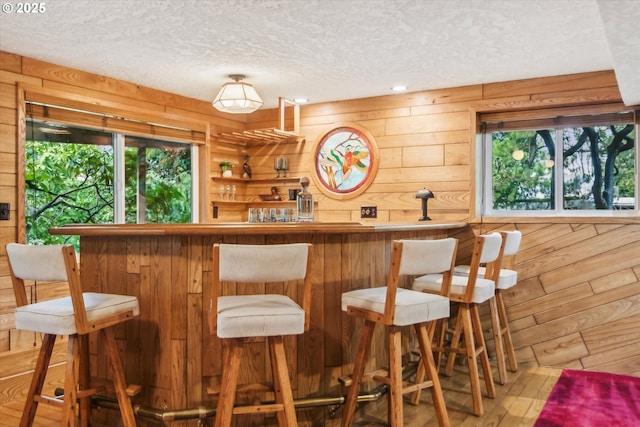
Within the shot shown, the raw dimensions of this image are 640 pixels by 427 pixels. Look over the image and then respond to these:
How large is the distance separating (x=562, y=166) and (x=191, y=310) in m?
3.11

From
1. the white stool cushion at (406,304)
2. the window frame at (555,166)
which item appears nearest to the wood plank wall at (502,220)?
the window frame at (555,166)

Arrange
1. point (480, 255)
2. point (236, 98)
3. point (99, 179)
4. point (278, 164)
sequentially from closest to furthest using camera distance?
point (480, 255) < point (236, 98) < point (99, 179) < point (278, 164)

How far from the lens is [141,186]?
450 cm

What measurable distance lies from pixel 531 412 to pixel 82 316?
2.45 meters

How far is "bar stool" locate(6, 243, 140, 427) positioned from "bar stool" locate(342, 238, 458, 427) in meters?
1.07

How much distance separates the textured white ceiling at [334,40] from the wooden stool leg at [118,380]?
1.65m

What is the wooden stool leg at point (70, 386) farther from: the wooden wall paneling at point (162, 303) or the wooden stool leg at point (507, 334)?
the wooden stool leg at point (507, 334)

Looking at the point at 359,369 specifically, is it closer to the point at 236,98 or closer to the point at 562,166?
the point at 236,98

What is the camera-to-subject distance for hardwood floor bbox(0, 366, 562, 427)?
9.20 ft

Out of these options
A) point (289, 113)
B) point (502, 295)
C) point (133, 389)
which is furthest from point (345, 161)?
point (133, 389)

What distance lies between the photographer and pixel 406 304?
232cm

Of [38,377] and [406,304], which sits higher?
[406,304]

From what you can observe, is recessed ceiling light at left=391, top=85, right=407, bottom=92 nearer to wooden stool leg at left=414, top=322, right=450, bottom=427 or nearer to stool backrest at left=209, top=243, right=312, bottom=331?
wooden stool leg at left=414, top=322, right=450, bottom=427

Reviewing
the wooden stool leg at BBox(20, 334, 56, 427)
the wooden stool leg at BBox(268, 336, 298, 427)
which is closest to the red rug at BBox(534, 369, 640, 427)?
the wooden stool leg at BBox(268, 336, 298, 427)
